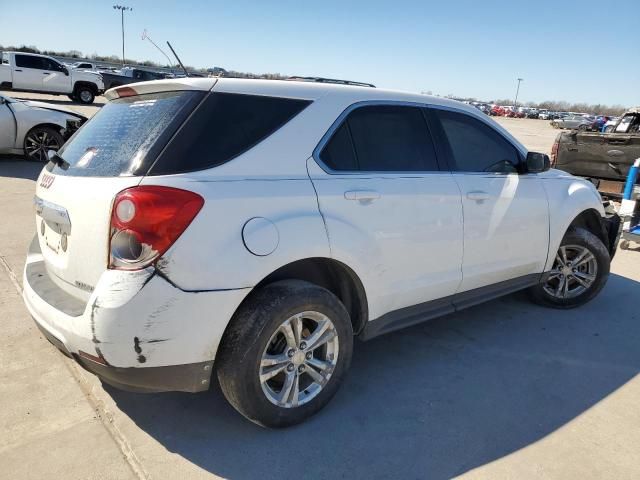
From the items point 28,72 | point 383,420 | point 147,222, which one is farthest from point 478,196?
point 28,72

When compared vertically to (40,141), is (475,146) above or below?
above

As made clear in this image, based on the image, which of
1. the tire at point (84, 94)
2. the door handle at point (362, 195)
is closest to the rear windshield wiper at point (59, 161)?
the door handle at point (362, 195)

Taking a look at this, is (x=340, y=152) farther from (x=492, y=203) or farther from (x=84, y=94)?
(x=84, y=94)

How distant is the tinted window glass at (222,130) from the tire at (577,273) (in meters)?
3.07

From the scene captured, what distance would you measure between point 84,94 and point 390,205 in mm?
25616

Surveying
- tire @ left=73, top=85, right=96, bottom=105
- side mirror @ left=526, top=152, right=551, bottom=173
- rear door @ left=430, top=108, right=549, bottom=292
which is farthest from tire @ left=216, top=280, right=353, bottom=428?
tire @ left=73, top=85, right=96, bottom=105

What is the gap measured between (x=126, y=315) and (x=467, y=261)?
226 centimetres

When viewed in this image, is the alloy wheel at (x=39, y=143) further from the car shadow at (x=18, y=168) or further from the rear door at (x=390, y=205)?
the rear door at (x=390, y=205)

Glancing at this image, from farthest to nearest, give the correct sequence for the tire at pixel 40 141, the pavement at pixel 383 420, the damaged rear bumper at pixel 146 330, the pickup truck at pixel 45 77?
the pickup truck at pixel 45 77 < the tire at pixel 40 141 < the pavement at pixel 383 420 < the damaged rear bumper at pixel 146 330

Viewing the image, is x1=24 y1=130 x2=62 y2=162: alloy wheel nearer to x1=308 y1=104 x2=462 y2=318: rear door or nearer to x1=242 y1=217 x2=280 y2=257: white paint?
x1=308 y1=104 x2=462 y2=318: rear door

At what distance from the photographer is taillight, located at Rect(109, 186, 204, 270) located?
2.13m

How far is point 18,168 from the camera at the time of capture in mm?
9758

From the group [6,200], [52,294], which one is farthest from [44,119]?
[52,294]

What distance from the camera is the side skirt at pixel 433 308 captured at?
3.05 meters
